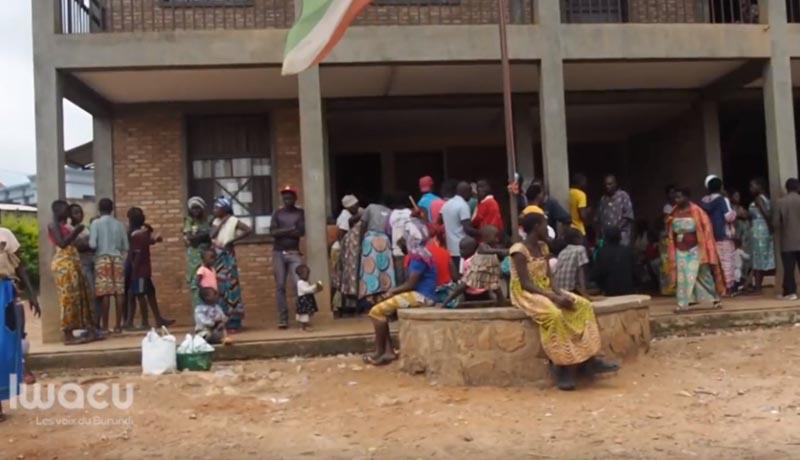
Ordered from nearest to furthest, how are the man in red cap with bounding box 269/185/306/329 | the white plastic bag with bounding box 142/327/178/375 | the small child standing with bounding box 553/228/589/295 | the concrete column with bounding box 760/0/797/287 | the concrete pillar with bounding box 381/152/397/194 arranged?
the white plastic bag with bounding box 142/327/178/375
the small child standing with bounding box 553/228/589/295
the man in red cap with bounding box 269/185/306/329
the concrete column with bounding box 760/0/797/287
the concrete pillar with bounding box 381/152/397/194

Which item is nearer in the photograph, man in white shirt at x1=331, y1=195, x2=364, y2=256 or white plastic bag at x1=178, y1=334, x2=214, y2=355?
white plastic bag at x1=178, y1=334, x2=214, y2=355

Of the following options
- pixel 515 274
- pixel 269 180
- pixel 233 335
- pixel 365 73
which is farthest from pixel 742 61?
pixel 233 335

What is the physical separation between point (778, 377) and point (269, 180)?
712 cm

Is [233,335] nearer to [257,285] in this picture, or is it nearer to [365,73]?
[257,285]

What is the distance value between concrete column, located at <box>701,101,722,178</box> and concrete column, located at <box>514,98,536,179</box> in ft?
9.27

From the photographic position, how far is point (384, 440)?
5.23 m

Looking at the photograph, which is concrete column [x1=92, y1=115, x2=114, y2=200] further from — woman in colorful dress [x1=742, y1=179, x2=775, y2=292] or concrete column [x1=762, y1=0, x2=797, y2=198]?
concrete column [x1=762, y1=0, x2=797, y2=198]

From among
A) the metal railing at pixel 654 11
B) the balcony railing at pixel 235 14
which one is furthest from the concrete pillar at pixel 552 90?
the metal railing at pixel 654 11

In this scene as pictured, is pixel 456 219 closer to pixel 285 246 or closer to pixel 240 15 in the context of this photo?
pixel 285 246

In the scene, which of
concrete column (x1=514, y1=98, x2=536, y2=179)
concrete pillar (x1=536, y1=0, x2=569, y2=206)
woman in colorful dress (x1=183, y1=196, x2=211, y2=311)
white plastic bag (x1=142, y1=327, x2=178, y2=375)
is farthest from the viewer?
concrete column (x1=514, y1=98, x2=536, y2=179)

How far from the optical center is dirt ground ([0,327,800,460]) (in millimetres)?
5004

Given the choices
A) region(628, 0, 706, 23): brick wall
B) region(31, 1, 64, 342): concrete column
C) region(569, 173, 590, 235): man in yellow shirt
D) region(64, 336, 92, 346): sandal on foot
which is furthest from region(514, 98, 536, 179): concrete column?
region(64, 336, 92, 346): sandal on foot

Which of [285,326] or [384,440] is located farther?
[285,326]

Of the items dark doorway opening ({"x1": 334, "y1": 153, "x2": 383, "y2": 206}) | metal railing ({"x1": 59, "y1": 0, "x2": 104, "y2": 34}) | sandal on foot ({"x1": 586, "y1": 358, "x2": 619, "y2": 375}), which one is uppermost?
metal railing ({"x1": 59, "y1": 0, "x2": 104, "y2": 34})
